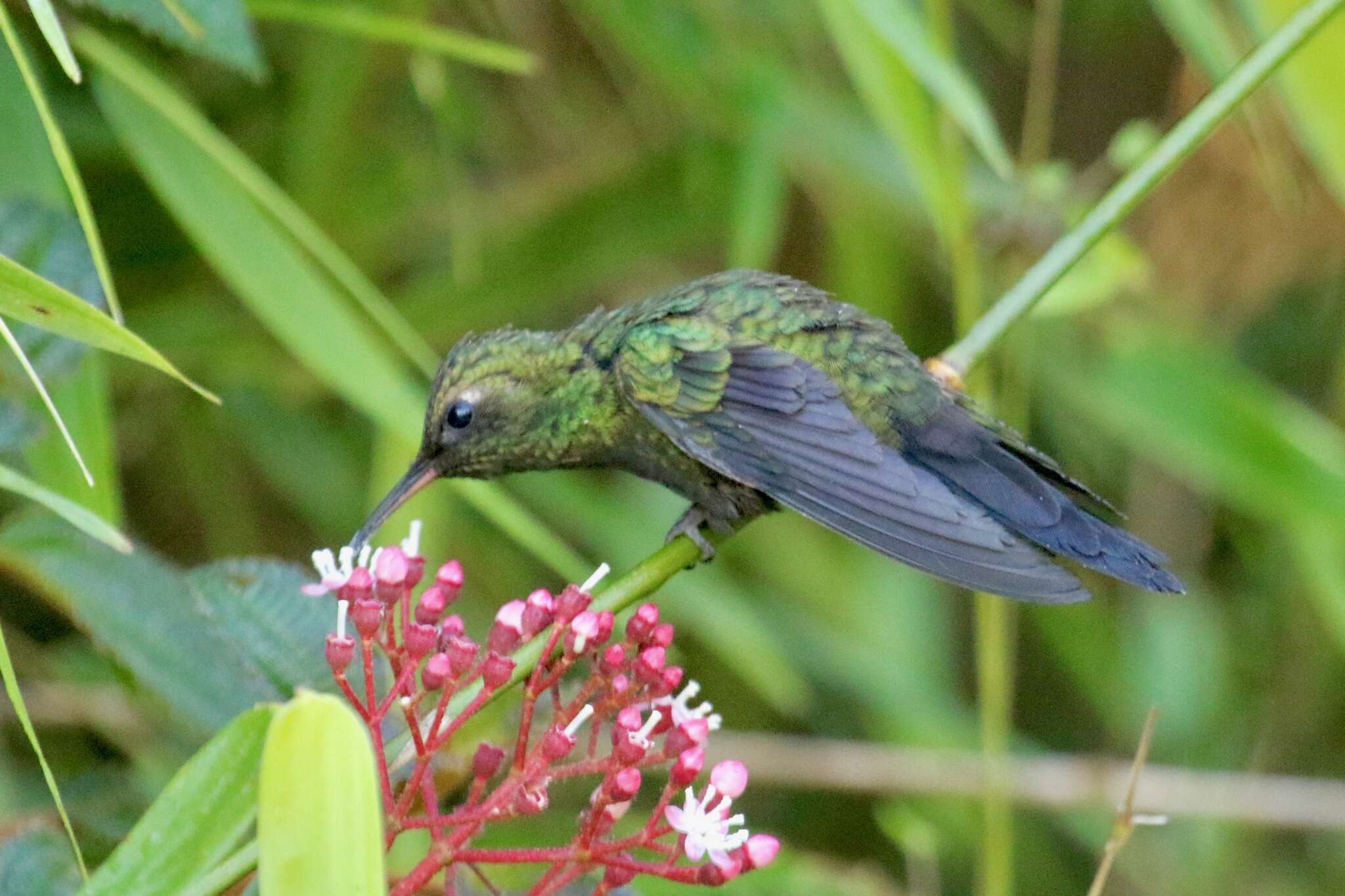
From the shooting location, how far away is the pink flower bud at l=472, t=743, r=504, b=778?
122 cm

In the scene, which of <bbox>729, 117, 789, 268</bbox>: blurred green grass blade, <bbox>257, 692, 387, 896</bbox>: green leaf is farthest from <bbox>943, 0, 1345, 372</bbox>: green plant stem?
<bbox>257, 692, 387, 896</bbox>: green leaf

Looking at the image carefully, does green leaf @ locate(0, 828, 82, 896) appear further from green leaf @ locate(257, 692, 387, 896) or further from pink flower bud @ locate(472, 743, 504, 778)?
green leaf @ locate(257, 692, 387, 896)

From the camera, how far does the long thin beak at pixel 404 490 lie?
1.75m

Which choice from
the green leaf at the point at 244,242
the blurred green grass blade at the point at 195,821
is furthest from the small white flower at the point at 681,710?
the green leaf at the point at 244,242

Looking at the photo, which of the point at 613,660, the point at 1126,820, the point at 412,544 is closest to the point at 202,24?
the point at 412,544

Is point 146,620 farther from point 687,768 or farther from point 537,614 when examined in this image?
point 687,768

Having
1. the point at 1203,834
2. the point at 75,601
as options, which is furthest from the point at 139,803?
the point at 1203,834

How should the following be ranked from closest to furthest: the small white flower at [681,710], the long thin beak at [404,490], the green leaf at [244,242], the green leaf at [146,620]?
the small white flower at [681,710] < the green leaf at [146,620] < the long thin beak at [404,490] < the green leaf at [244,242]

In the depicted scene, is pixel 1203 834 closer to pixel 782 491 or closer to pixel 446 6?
pixel 782 491

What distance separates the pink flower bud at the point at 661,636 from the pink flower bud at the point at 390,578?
0.72 feet

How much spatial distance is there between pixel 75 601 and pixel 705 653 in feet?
7.55

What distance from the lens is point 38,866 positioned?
1.31 meters

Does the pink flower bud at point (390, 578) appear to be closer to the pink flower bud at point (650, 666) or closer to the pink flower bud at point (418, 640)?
the pink flower bud at point (418, 640)

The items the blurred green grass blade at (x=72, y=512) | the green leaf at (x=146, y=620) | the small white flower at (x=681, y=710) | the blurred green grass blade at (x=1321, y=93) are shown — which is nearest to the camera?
the blurred green grass blade at (x=72, y=512)
